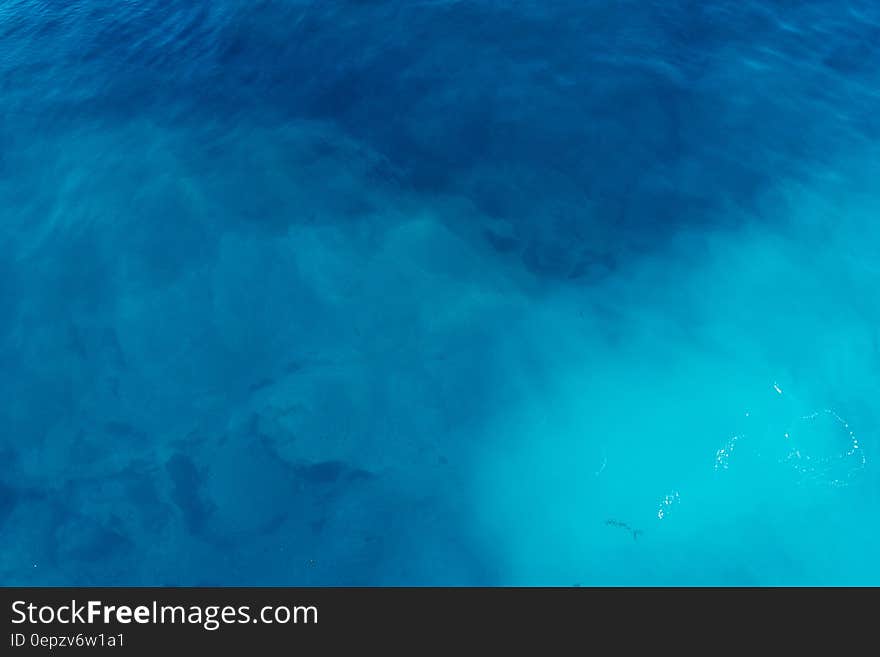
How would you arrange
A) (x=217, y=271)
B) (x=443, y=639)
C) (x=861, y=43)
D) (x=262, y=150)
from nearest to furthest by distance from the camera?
(x=443, y=639) → (x=217, y=271) → (x=262, y=150) → (x=861, y=43)

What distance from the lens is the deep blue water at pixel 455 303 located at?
19.1 m

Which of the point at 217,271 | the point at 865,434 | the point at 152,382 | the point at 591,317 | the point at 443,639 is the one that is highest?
the point at 217,271

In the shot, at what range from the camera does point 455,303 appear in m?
24.0

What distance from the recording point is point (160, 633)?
15633mm

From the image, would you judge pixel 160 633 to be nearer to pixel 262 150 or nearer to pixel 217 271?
pixel 217 271

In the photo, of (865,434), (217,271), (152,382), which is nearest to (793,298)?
(865,434)

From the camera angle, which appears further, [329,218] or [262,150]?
[262,150]

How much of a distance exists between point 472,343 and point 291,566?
414 inches

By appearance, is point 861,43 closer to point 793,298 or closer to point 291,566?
point 793,298

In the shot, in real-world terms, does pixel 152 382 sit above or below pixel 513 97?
below

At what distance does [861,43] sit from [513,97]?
20143mm

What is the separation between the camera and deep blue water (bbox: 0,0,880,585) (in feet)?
62.8

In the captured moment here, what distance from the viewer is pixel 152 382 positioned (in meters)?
22.5

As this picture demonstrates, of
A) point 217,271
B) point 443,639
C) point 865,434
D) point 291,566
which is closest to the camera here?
point 443,639
